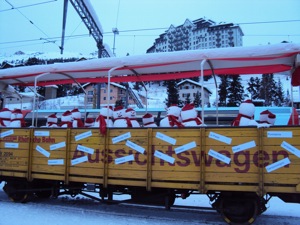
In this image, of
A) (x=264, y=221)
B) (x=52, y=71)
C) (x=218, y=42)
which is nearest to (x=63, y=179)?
(x=52, y=71)

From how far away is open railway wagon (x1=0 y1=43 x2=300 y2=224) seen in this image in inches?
202

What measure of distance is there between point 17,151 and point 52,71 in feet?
6.48

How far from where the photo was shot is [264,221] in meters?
5.99

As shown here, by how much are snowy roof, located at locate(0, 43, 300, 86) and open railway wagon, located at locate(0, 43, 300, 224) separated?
2 cm

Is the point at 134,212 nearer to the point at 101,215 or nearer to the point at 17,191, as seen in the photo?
the point at 101,215

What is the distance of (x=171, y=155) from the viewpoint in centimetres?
570

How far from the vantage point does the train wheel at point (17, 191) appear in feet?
24.2

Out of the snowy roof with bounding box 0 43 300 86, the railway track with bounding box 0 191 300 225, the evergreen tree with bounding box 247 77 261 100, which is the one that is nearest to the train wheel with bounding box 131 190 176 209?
the railway track with bounding box 0 191 300 225

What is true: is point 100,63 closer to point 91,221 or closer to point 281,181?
point 91,221

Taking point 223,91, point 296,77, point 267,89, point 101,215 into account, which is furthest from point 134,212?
point 267,89

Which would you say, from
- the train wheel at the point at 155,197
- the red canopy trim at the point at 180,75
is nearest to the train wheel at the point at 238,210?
the train wheel at the point at 155,197

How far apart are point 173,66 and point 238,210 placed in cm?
320

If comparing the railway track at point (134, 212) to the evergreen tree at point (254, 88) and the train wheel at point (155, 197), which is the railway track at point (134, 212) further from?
the evergreen tree at point (254, 88)

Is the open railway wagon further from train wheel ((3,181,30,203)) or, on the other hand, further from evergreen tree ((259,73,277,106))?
evergreen tree ((259,73,277,106))
